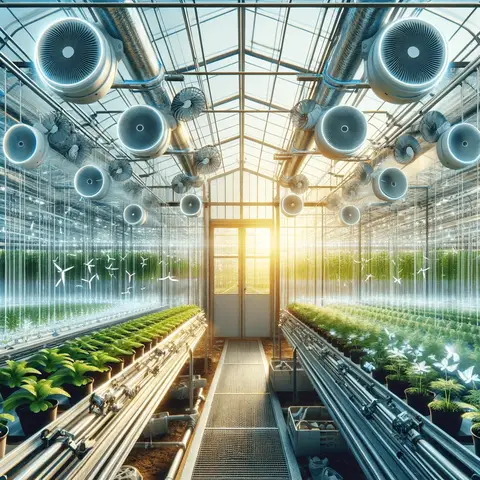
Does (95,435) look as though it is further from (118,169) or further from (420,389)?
(118,169)

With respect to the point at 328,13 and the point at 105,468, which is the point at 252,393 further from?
the point at 328,13

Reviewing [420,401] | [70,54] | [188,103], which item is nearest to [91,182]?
[188,103]

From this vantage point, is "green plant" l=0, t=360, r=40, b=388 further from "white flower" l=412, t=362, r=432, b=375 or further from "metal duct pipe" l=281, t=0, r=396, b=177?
"metal duct pipe" l=281, t=0, r=396, b=177

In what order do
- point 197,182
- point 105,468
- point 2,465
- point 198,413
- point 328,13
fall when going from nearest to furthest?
1. point 2,465
2. point 105,468
3. point 328,13
4. point 198,413
5. point 197,182

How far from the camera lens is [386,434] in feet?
6.37

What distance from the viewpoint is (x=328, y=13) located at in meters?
3.99

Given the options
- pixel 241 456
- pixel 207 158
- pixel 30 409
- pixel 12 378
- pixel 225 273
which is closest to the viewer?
pixel 30 409

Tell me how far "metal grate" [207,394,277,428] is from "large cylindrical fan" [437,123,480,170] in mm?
3606

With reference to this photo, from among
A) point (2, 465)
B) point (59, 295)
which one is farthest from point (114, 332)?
point (2, 465)

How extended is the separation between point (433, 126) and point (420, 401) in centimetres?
244

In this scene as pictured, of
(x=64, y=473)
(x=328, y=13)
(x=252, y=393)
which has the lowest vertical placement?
(x=252, y=393)

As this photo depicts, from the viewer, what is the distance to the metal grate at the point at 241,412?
4828mm

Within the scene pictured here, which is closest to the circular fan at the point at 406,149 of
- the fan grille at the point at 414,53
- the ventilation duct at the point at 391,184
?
the ventilation duct at the point at 391,184

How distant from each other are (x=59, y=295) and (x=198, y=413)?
2.32 m
